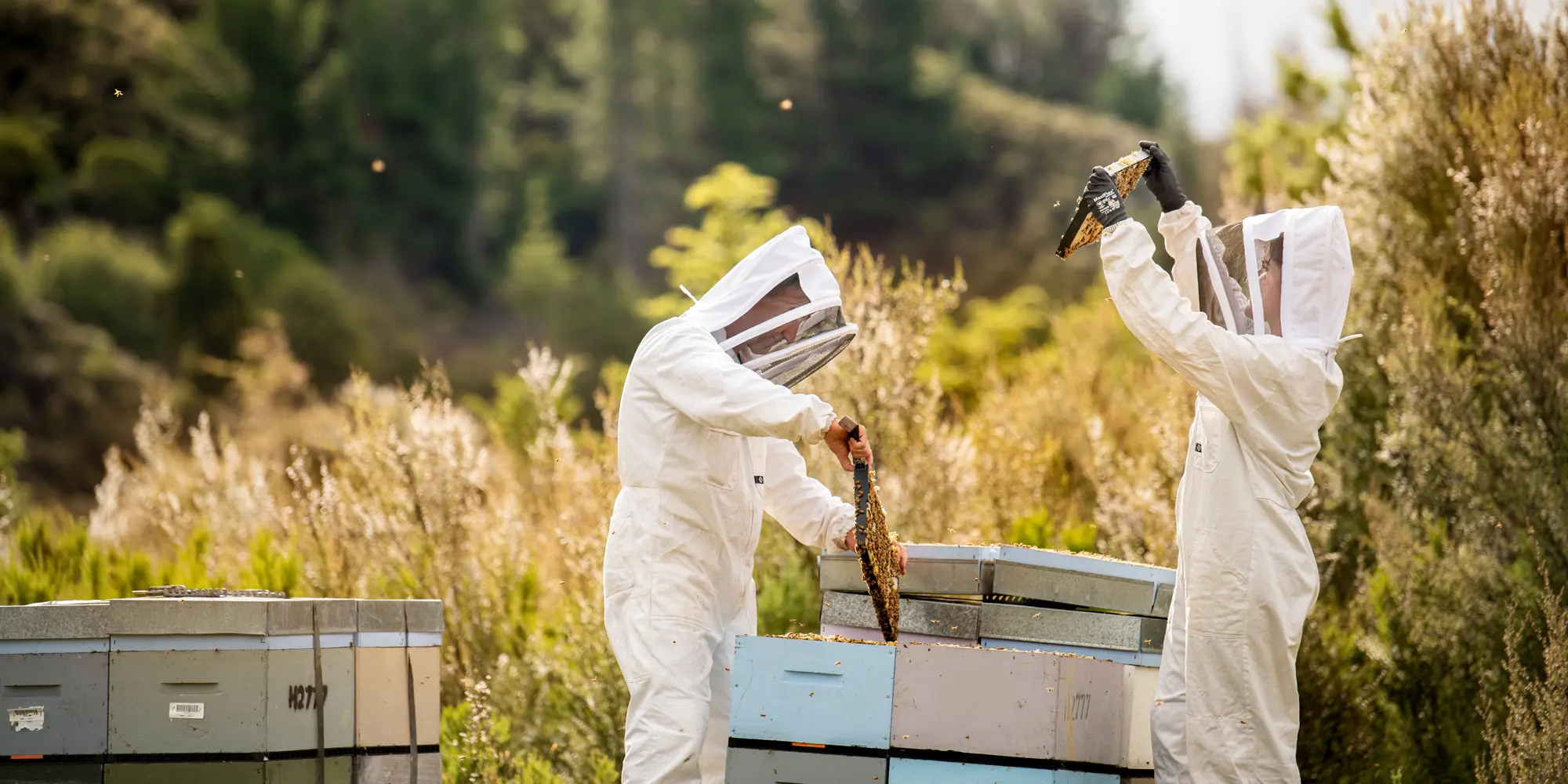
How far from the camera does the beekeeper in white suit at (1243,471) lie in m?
4.55

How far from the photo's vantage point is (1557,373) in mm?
7172

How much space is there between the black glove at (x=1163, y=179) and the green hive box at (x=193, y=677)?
3245 millimetres

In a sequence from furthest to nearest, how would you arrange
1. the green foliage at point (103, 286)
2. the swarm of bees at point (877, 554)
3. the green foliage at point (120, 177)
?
the green foliage at point (120, 177) → the green foliage at point (103, 286) → the swarm of bees at point (877, 554)

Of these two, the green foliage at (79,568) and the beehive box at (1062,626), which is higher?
the beehive box at (1062,626)

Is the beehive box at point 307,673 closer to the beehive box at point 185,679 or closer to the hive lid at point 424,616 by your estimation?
the beehive box at point 185,679

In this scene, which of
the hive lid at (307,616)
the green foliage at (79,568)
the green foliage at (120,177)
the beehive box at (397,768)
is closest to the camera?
the hive lid at (307,616)

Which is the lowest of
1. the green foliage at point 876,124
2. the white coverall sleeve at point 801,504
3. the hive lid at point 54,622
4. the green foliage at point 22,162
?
the hive lid at point 54,622

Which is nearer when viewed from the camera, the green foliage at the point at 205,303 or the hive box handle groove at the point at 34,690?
the hive box handle groove at the point at 34,690

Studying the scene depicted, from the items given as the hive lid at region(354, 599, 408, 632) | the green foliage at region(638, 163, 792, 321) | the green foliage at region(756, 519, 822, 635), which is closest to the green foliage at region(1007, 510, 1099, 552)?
the green foliage at region(756, 519, 822, 635)

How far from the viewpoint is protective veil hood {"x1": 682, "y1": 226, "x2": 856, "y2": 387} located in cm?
500

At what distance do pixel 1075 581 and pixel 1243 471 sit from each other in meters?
0.76

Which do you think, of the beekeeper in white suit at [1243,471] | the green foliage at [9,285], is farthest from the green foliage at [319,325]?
the beekeeper in white suit at [1243,471]

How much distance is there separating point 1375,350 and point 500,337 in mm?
35503

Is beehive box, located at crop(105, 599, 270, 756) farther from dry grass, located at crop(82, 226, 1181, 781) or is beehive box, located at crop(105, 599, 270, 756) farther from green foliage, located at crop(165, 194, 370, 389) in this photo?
green foliage, located at crop(165, 194, 370, 389)
